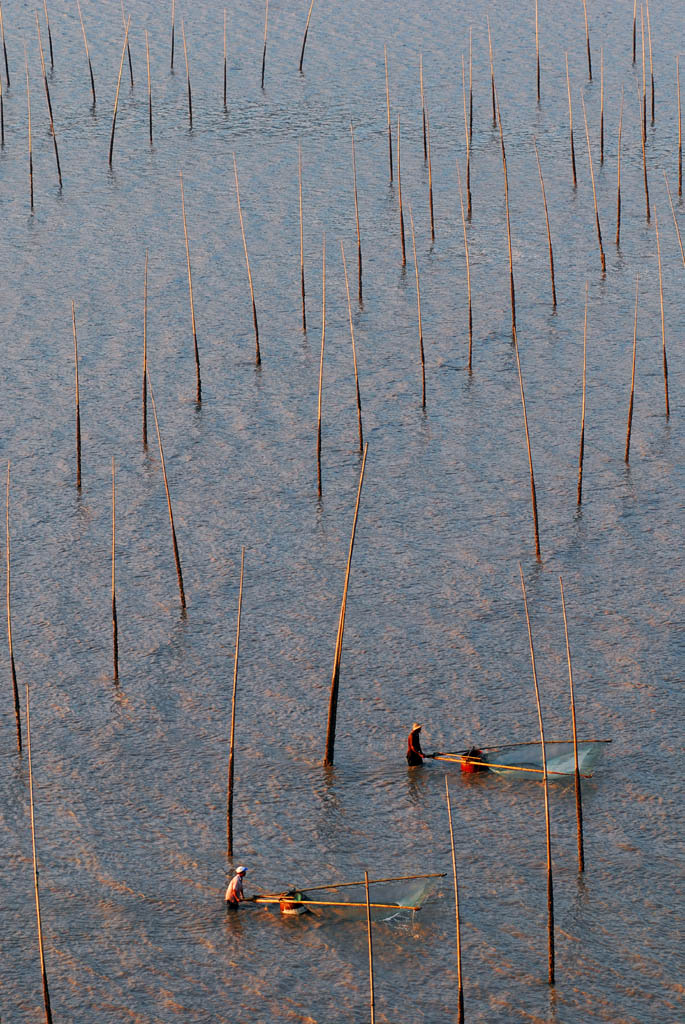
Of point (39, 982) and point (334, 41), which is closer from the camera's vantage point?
point (39, 982)

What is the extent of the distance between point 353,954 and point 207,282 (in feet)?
65.2

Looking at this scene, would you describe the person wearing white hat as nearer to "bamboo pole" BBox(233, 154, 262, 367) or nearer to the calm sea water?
the calm sea water

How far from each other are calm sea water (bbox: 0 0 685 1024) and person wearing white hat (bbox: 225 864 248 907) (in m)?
0.20

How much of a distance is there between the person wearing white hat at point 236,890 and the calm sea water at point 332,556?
0.66ft

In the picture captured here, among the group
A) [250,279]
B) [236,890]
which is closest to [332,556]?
[250,279]

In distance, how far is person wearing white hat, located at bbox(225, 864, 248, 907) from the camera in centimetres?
1689

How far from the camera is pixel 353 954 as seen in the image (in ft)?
54.8

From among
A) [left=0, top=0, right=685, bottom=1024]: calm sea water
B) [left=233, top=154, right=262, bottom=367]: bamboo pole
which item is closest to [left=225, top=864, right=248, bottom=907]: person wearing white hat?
[left=0, top=0, right=685, bottom=1024]: calm sea water

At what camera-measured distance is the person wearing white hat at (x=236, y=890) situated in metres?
16.9

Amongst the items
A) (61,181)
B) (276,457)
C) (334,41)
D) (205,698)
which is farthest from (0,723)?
(334,41)

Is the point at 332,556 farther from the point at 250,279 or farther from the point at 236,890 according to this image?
the point at 236,890

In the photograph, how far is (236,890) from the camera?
16.9 metres

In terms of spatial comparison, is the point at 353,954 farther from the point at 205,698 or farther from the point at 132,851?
the point at 205,698

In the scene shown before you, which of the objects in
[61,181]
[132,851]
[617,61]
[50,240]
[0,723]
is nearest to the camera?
[132,851]
